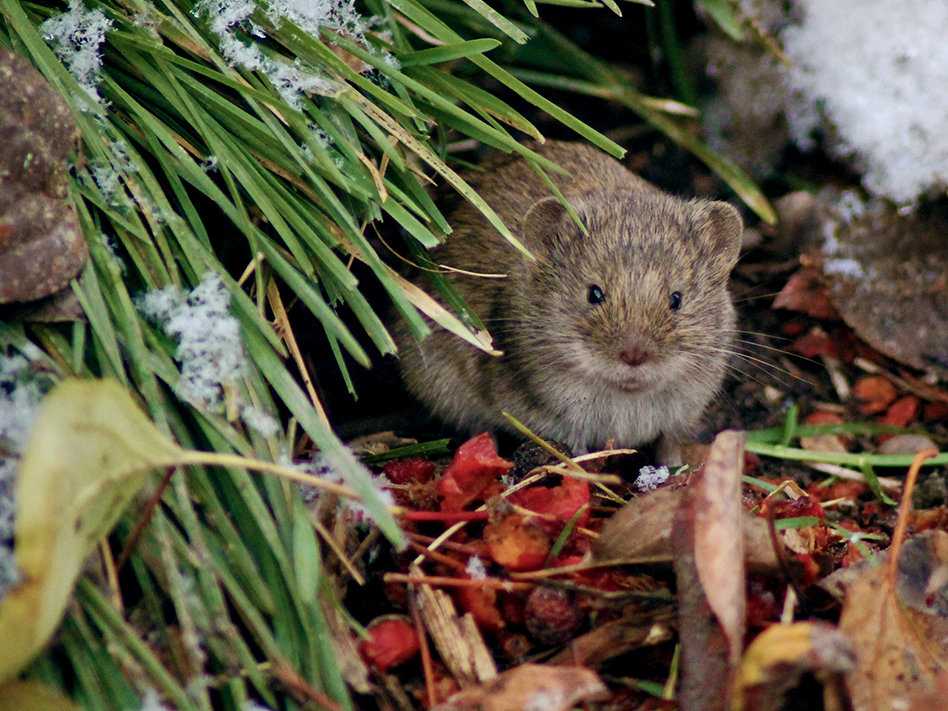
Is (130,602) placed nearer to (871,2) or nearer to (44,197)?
(44,197)

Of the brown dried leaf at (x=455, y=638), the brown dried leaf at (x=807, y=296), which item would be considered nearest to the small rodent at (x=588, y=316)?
the brown dried leaf at (x=807, y=296)

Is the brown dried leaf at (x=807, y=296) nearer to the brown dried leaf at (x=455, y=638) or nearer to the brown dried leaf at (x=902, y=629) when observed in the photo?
the brown dried leaf at (x=902, y=629)

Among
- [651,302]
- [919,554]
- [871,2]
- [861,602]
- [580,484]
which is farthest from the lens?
[871,2]

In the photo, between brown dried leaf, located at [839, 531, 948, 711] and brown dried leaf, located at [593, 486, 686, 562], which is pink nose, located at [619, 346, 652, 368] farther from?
brown dried leaf, located at [839, 531, 948, 711]

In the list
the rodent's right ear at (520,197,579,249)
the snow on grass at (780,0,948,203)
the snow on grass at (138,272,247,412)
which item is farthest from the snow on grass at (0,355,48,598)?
the snow on grass at (780,0,948,203)

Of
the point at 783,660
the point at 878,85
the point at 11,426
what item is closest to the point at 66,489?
the point at 11,426

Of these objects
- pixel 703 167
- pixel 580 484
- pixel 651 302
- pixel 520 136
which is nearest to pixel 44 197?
pixel 580 484

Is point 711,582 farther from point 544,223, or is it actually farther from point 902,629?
point 544,223
